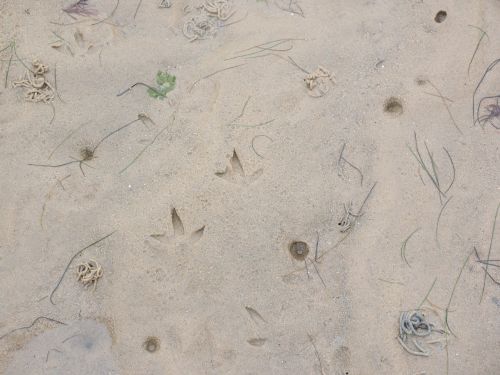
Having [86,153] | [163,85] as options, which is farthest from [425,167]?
[86,153]

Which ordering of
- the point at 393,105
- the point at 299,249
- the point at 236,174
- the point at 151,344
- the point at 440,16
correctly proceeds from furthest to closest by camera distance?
the point at 440,16
the point at 393,105
the point at 236,174
the point at 299,249
the point at 151,344

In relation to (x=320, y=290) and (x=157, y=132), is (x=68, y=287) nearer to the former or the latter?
(x=157, y=132)

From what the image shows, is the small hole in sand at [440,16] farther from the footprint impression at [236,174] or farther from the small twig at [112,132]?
the small twig at [112,132]

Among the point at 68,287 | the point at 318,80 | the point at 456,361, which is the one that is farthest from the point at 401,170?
the point at 68,287

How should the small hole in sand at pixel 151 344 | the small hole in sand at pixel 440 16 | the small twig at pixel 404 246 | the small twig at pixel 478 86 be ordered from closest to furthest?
1. the small hole in sand at pixel 151 344
2. the small twig at pixel 404 246
3. the small twig at pixel 478 86
4. the small hole in sand at pixel 440 16

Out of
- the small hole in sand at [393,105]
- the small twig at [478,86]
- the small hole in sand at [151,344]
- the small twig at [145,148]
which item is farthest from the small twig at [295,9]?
the small hole in sand at [151,344]

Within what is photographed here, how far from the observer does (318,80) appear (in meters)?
3.14

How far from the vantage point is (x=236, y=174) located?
2.99 metres

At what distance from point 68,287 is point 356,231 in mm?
1569

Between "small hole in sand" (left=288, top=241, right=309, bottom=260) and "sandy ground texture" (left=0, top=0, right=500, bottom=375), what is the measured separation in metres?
0.01

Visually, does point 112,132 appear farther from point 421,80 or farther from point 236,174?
point 421,80

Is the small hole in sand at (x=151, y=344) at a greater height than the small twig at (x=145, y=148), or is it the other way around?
the small twig at (x=145, y=148)

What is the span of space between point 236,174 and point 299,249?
549 millimetres

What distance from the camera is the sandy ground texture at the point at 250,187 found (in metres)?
2.72
